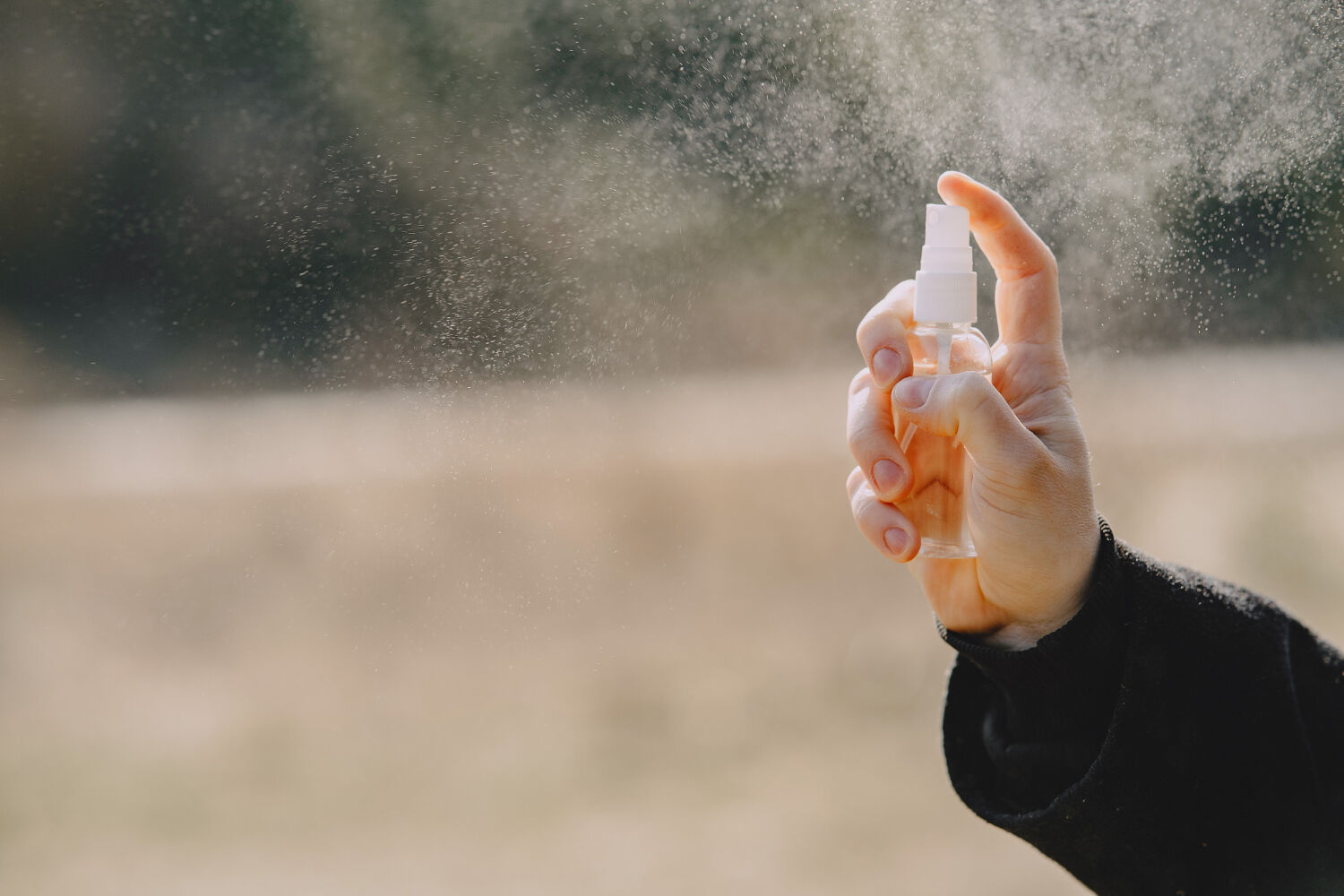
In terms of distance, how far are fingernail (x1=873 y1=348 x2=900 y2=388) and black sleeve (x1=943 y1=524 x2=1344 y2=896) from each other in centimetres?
17

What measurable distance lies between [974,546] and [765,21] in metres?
0.57

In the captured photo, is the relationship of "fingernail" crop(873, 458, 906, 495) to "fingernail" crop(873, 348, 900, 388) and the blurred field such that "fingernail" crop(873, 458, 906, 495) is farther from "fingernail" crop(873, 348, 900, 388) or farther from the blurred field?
the blurred field

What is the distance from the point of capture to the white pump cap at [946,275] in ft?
1.57

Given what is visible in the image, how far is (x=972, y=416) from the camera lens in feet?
1.53

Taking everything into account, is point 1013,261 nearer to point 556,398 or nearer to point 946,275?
point 946,275

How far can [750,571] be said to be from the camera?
4.48 feet

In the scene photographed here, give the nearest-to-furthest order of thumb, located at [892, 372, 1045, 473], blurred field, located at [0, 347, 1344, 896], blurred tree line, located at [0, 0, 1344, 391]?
thumb, located at [892, 372, 1045, 473] < blurred tree line, located at [0, 0, 1344, 391] < blurred field, located at [0, 347, 1344, 896]

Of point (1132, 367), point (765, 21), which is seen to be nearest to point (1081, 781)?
point (765, 21)

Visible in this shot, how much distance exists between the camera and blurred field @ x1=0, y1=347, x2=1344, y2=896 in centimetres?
107

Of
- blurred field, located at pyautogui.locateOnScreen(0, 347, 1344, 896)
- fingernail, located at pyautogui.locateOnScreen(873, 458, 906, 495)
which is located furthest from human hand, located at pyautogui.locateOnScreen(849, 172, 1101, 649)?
Result: blurred field, located at pyautogui.locateOnScreen(0, 347, 1344, 896)

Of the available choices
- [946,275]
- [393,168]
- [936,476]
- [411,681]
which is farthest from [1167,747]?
[411,681]

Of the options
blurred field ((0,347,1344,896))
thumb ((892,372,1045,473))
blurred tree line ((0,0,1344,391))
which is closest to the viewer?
thumb ((892,372,1045,473))

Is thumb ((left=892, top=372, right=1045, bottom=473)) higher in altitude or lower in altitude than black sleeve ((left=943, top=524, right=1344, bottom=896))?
higher

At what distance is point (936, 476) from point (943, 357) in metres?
0.08
